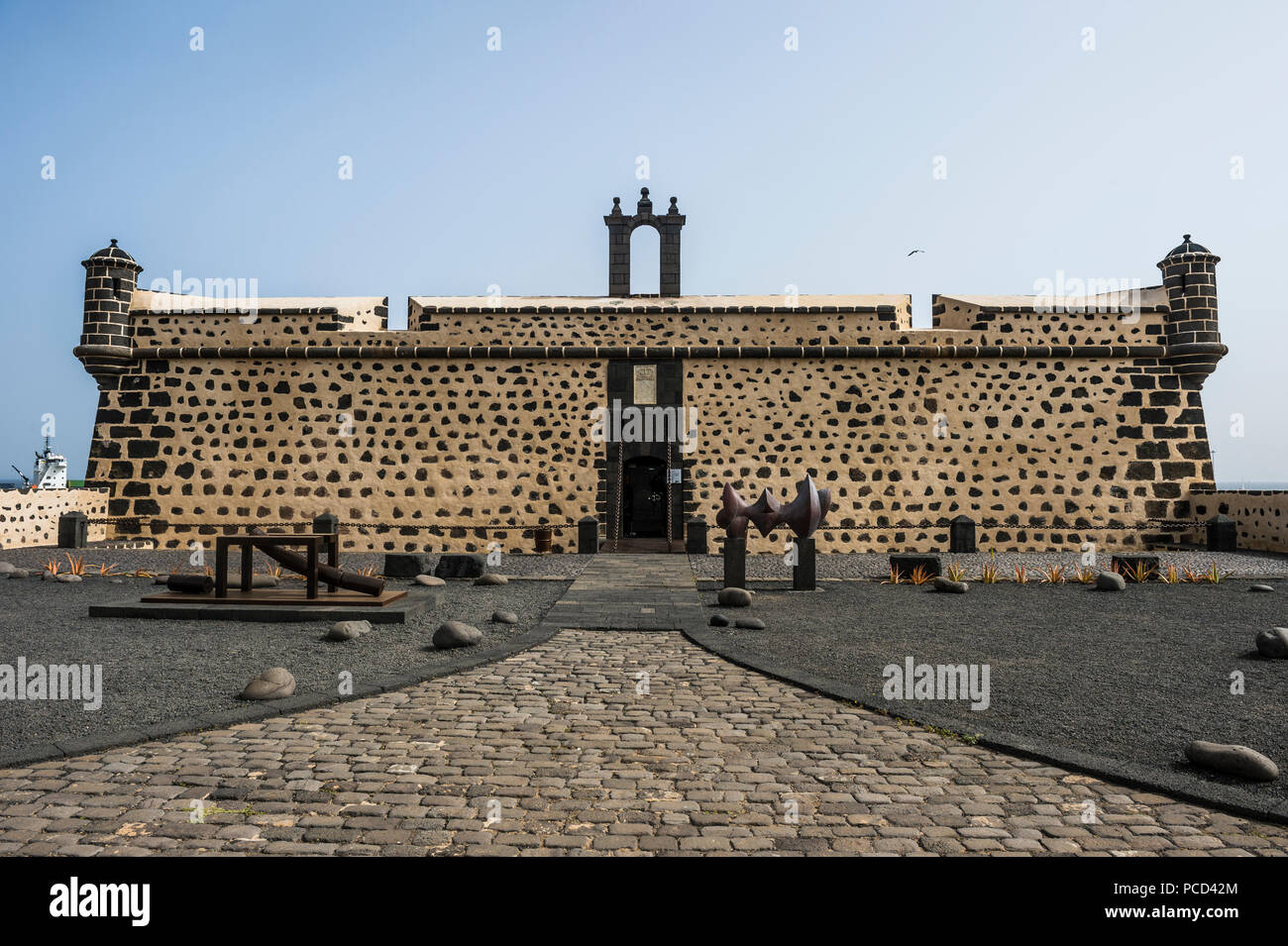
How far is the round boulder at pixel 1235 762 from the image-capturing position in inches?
129

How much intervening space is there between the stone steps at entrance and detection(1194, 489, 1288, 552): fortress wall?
11.5 m

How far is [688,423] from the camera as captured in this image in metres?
15.4

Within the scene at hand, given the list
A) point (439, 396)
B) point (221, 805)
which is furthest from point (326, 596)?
point (439, 396)

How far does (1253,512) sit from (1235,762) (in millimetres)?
14374

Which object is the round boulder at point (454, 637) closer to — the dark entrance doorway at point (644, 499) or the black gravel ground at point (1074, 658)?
the black gravel ground at point (1074, 658)

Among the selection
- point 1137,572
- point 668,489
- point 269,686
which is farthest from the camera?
point 668,489

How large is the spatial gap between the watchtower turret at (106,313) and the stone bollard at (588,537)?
10848 millimetres

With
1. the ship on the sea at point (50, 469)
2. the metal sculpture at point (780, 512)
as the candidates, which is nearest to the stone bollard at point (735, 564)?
the metal sculpture at point (780, 512)

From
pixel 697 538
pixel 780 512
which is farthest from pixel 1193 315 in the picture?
pixel 780 512

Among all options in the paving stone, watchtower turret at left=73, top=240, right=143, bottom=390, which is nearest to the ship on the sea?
watchtower turret at left=73, top=240, right=143, bottom=390

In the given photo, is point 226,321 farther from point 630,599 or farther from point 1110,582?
point 1110,582

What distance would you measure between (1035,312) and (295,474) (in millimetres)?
16534

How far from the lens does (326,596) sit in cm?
773
